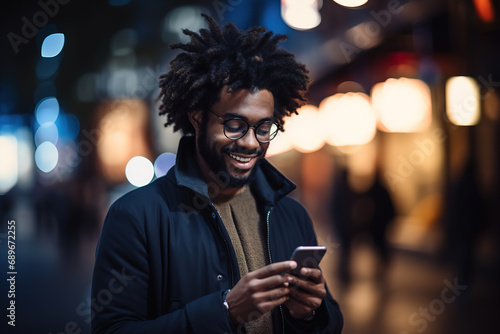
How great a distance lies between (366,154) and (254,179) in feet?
51.7

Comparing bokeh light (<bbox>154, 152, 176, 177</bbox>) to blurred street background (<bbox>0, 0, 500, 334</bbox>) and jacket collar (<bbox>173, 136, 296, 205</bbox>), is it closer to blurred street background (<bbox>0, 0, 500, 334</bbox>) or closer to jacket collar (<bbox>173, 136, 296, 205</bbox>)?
blurred street background (<bbox>0, 0, 500, 334</bbox>)

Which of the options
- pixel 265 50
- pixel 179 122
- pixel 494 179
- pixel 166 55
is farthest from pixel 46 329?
pixel 166 55

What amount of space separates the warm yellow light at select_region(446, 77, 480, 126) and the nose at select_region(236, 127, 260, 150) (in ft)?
25.9

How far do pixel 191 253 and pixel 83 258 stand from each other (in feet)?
25.6

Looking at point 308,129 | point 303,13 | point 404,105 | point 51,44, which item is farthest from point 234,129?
point 308,129

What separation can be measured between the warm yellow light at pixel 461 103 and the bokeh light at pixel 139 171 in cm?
1617

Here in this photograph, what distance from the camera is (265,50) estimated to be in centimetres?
228

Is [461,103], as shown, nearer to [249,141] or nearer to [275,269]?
[249,141]

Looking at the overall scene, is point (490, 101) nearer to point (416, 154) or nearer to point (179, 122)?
point (416, 154)

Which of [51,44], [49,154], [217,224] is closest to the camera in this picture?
[217,224]

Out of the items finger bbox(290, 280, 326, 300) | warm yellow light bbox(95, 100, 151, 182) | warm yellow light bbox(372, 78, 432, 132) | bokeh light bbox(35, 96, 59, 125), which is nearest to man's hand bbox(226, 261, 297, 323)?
finger bbox(290, 280, 326, 300)

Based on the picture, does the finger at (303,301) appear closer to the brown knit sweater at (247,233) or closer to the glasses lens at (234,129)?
the brown knit sweater at (247,233)

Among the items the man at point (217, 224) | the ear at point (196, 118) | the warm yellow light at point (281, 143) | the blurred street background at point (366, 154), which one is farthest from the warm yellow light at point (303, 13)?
the warm yellow light at point (281, 143)

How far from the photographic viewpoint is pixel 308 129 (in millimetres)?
13820
